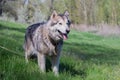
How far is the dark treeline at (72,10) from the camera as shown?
51.9 metres

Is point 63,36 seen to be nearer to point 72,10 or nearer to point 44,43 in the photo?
point 44,43

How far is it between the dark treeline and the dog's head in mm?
43945

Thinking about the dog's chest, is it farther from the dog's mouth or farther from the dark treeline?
the dark treeline

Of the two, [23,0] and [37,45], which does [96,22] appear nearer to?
[23,0]

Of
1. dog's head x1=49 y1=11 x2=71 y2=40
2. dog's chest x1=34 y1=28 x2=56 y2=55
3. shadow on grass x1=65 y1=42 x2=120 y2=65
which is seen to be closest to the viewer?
dog's head x1=49 y1=11 x2=71 y2=40

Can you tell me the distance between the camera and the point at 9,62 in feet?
20.3

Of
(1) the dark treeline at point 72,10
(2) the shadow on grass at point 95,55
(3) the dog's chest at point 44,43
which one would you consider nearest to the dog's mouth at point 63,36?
(3) the dog's chest at point 44,43

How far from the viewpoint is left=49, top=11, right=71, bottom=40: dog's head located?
6777mm

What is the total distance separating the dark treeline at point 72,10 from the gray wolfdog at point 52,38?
143 feet

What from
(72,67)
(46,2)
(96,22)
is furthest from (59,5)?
(72,67)

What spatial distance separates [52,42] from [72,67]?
118cm

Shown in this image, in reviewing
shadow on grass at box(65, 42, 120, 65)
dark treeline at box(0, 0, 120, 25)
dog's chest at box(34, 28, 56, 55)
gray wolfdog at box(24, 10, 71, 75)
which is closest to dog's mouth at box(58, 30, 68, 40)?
gray wolfdog at box(24, 10, 71, 75)

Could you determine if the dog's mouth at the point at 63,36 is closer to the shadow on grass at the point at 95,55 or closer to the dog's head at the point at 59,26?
the dog's head at the point at 59,26

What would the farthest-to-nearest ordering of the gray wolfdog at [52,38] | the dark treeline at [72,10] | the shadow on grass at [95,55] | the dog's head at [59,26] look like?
the dark treeline at [72,10] → the shadow on grass at [95,55] → the gray wolfdog at [52,38] → the dog's head at [59,26]
